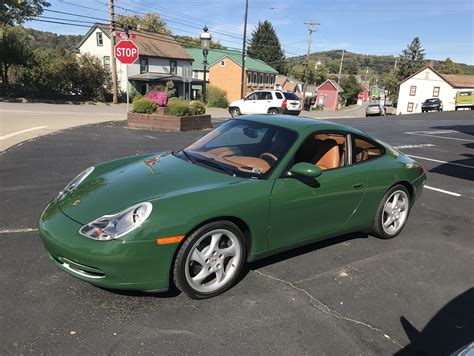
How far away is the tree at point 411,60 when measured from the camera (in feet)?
289

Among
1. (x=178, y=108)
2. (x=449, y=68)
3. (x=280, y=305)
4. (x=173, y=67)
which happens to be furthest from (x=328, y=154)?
(x=449, y=68)

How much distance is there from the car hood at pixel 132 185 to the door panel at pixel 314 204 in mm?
475

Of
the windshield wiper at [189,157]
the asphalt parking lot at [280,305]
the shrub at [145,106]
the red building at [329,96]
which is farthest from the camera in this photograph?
the red building at [329,96]

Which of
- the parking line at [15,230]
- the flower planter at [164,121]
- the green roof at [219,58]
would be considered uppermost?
the green roof at [219,58]

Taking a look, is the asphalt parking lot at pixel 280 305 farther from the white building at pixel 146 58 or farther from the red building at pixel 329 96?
the red building at pixel 329 96

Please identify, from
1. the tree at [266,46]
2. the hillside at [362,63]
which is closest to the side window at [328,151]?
the tree at [266,46]

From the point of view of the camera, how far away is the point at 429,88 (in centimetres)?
6812

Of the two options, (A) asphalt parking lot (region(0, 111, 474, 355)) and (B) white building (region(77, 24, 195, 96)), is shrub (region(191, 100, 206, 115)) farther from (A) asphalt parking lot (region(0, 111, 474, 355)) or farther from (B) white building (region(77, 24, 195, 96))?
(B) white building (region(77, 24, 195, 96))

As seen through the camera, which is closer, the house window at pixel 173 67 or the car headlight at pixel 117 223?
the car headlight at pixel 117 223

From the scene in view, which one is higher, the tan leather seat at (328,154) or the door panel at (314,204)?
the tan leather seat at (328,154)

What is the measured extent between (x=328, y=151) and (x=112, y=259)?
103 inches

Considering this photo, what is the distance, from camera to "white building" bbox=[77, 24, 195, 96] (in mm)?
45438

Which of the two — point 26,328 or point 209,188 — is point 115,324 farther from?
point 209,188

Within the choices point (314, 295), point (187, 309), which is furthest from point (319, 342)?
point (187, 309)
